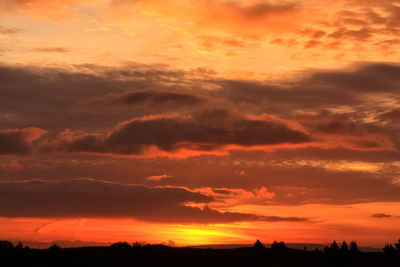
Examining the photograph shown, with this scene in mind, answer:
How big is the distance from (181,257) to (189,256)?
5.88ft

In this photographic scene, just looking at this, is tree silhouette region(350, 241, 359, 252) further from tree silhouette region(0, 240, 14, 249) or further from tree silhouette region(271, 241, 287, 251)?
tree silhouette region(0, 240, 14, 249)

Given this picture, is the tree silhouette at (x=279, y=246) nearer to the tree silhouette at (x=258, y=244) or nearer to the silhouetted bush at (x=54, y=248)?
the tree silhouette at (x=258, y=244)

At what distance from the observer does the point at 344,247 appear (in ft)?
398

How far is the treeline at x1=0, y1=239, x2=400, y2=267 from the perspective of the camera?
107m

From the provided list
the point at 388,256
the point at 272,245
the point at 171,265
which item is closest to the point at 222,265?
the point at 171,265

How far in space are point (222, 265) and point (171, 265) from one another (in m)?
8.89

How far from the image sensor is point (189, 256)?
114 m

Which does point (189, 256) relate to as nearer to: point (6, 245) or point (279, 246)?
point (279, 246)

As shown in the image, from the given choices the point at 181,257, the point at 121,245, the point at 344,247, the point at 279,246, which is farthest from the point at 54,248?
the point at 344,247

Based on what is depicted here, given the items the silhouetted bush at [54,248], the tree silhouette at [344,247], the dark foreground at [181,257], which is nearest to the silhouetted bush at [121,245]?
the dark foreground at [181,257]

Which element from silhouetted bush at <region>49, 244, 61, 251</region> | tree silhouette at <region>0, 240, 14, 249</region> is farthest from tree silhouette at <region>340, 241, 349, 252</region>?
tree silhouette at <region>0, 240, 14, 249</region>

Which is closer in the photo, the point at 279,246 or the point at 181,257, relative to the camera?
the point at 181,257

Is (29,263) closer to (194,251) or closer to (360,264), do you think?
(194,251)

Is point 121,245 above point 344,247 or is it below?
below
